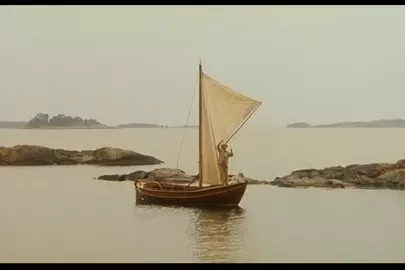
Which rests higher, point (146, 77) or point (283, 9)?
point (283, 9)

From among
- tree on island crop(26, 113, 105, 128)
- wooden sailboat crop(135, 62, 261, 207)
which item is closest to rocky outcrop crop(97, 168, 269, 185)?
wooden sailboat crop(135, 62, 261, 207)

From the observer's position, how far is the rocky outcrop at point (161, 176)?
126cm

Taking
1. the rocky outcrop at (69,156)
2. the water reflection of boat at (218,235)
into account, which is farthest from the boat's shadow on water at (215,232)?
the rocky outcrop at (69,156)

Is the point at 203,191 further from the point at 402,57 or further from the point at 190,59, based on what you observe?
the point at 402,57

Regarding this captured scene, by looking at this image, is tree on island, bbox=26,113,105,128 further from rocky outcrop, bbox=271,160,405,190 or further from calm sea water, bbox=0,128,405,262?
rocky outcrop, bbox=271,160,405,190

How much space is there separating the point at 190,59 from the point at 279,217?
41 cm

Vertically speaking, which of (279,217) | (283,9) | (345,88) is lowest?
(279,217)

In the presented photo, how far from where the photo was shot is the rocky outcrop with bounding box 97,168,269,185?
1257 mm

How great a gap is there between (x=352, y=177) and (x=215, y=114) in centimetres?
34

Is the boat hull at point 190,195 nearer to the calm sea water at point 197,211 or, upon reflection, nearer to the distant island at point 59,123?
the calm sea water at point 197,211

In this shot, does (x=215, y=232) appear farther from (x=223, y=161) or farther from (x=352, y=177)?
(x=352, y=177)

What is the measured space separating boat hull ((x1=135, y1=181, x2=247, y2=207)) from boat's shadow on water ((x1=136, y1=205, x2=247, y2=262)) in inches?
0.5

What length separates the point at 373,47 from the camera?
1.28 metres

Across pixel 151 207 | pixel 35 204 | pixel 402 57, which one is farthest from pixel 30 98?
pixel 402 57
